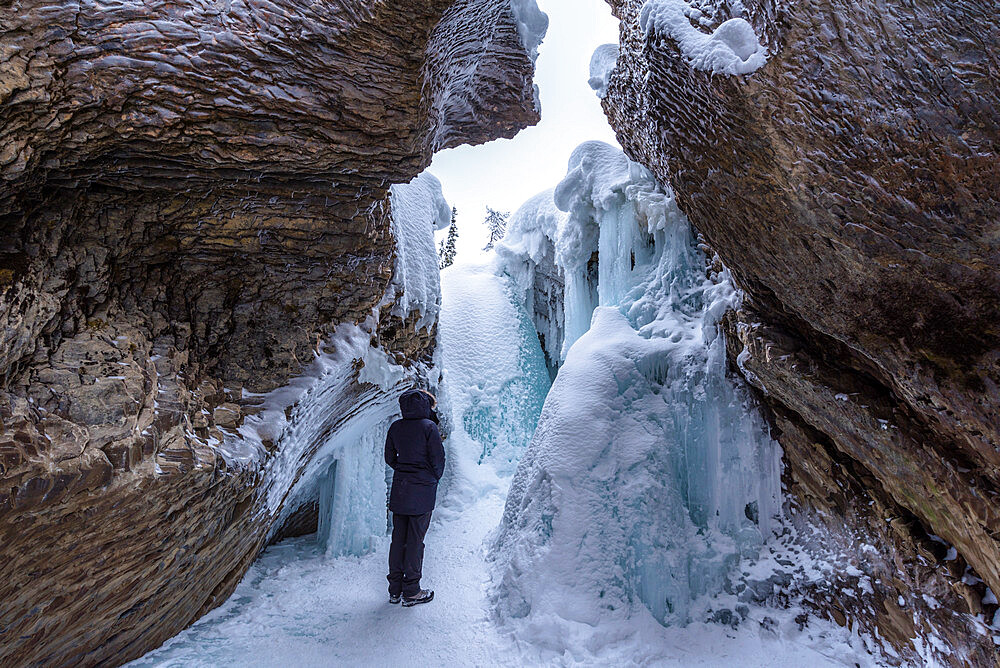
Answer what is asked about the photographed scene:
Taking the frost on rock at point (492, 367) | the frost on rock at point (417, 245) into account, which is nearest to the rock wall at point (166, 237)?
the frost on rock at point (417, 245)

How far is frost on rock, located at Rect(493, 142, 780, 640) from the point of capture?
4137 mm

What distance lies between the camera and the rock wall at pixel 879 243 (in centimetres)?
223

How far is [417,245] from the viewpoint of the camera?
234 inches

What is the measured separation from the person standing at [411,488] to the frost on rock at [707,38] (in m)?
3.05

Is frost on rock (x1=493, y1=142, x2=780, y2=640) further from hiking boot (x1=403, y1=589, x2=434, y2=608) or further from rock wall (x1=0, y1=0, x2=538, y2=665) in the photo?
rock wall (x1=0, y1=0, x2=538, y2=665)

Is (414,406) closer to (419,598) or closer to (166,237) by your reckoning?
(419,598)

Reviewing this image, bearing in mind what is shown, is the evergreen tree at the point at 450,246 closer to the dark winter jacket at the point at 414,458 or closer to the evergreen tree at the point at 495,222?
the evergreen tree at the point at 495,222

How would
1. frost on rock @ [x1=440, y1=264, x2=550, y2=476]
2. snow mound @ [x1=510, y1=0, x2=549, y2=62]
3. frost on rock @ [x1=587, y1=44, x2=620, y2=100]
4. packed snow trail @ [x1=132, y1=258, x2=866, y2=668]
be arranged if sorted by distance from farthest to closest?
frost on rock @ [x1=440, y1=264, x2=550, y2=476]
frost on rock @ [x1=587, y1=44, x2=620, y2=100]
snow mound @ [x1=510, y1=0, x2=549, y2=62]
packed snow trail @ [x1=132, y1=258, x2=866, y2=668]

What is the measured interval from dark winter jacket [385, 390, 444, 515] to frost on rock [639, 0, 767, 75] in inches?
120

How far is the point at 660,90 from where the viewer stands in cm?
360

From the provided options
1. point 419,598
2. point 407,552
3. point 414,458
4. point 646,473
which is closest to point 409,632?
point 419,598

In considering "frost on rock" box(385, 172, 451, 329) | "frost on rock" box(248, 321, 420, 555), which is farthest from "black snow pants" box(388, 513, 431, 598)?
"frost on rock" box(385, 172, 451, 329)

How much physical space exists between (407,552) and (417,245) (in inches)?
133

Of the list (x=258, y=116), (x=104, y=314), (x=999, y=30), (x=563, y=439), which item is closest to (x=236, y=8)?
(x=258, y=116)
